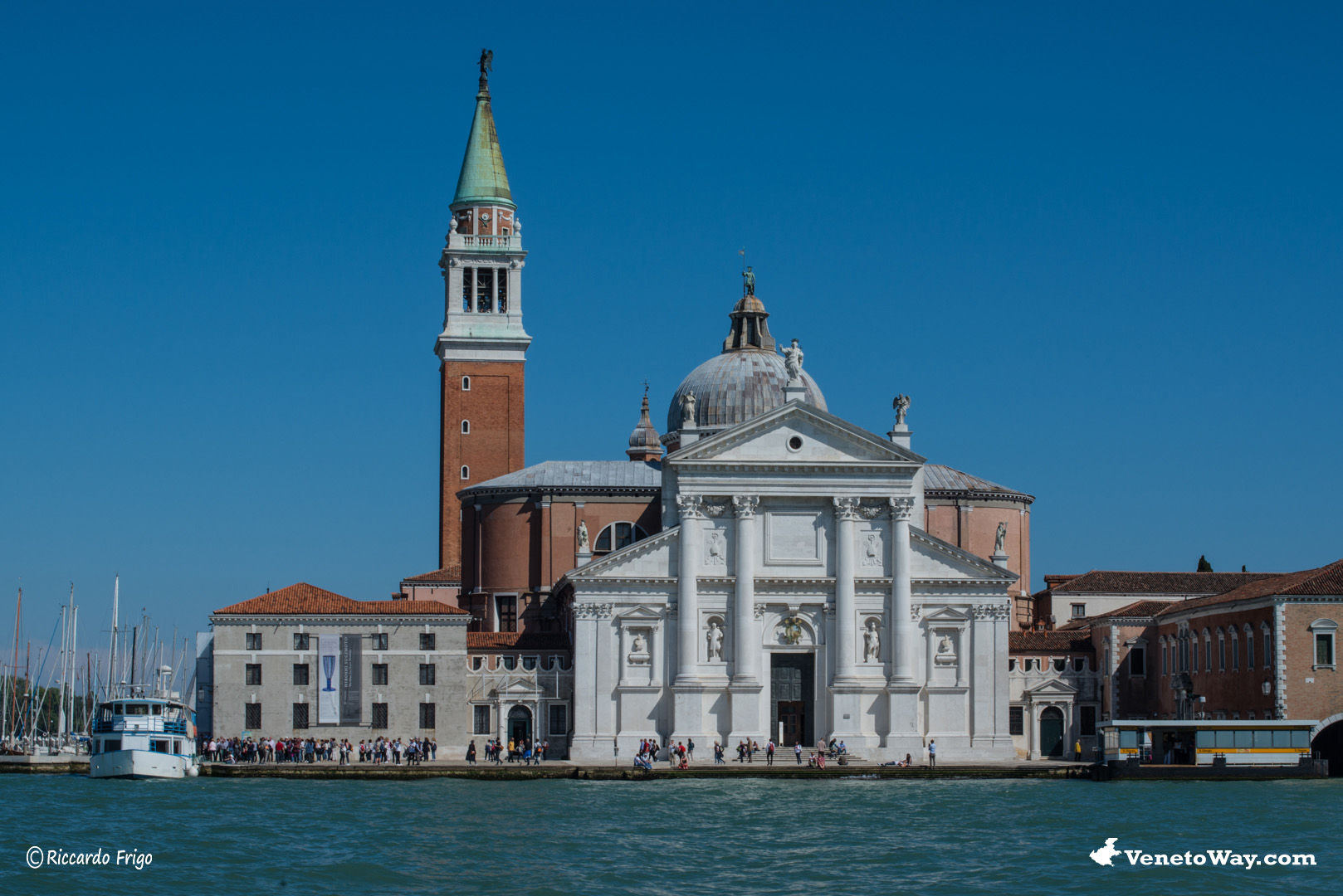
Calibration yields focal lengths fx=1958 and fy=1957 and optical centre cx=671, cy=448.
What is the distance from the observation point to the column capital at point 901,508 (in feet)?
168

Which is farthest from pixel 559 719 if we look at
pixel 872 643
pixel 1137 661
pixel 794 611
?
pixel 1137 661

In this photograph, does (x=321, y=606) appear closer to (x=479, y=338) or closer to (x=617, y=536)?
(x=617, y=536)

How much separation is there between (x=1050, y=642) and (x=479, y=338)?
81.1 feet

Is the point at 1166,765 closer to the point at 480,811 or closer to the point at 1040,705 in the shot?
the point at 1040,705

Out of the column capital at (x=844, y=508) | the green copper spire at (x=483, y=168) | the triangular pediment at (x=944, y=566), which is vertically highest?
the green copper spire at (x=483, y=168)

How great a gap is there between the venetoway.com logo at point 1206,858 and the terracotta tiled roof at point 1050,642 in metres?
22.9

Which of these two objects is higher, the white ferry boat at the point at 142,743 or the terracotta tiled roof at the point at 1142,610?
the terracotta tiled roof at the point at 1142,610

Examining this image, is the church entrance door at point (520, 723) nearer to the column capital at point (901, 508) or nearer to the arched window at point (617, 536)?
the arched window at point (617, 536)

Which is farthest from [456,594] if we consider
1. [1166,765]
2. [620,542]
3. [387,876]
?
[387,876]

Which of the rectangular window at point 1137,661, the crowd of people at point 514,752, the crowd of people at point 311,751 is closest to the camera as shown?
the crowd of people at point 514,752

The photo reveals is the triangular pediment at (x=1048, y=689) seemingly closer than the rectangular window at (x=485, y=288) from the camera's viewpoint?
Yes

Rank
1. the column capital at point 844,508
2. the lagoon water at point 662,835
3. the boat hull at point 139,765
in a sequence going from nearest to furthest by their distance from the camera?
the lagoon water at point 662,835 → the boat hull at point 139,765 → the column capital at point 844,508

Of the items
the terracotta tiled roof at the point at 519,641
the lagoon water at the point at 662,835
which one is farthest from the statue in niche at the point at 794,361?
the lagoon water at the point at 662,835

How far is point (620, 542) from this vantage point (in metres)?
57.9
